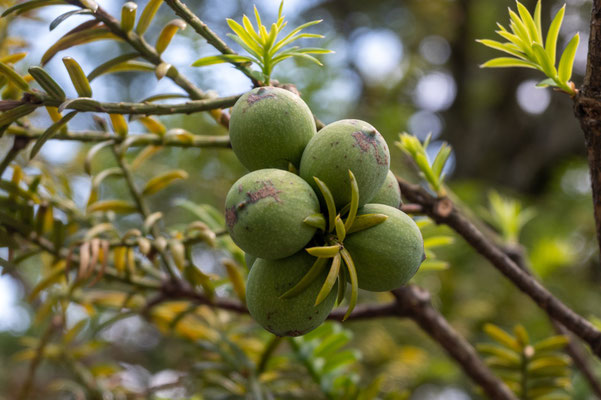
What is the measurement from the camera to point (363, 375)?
162 centimetres

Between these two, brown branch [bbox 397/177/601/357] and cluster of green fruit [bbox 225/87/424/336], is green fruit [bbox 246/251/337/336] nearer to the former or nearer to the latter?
cluster of green fruit [bbox 225/87/424/336]

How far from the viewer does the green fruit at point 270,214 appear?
51cm

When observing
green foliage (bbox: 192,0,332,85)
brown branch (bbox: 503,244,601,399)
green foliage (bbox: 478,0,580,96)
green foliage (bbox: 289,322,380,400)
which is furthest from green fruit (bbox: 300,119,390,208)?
brown branch (bbox: 503,244,601,399)

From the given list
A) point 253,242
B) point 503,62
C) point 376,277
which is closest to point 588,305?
point 503,62

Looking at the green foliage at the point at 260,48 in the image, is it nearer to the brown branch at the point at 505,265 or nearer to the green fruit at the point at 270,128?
the green fruit at the point at 270,128

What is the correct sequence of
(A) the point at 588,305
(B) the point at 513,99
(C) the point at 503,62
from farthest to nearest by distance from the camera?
(B) the point at 513,99
(A) the point at 588,305
(C) the point at 503,62

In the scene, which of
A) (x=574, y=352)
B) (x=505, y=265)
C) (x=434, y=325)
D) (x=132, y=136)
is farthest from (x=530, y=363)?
(x=132, y=136)

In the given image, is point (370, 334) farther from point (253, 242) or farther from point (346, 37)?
point (346, 37)

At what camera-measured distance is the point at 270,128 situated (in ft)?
1.84

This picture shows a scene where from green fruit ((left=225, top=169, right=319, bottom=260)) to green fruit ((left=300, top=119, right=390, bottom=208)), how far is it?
0.03 metres

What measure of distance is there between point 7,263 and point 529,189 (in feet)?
8.55

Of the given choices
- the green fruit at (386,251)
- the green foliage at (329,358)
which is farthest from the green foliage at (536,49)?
the green foliage at (329,358)

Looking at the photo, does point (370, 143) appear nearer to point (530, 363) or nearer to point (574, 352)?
point (530, 363)

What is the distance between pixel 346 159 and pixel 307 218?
0.25 feet
